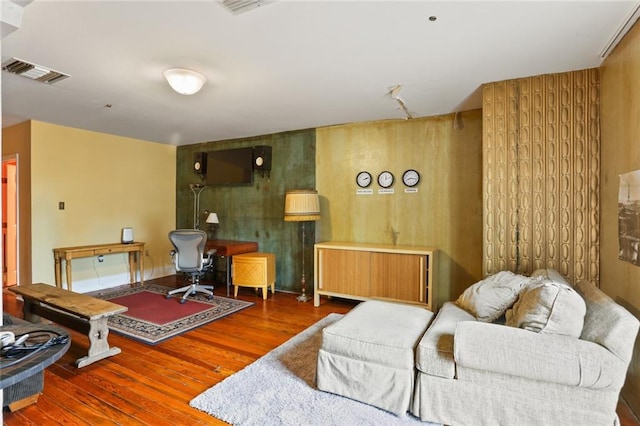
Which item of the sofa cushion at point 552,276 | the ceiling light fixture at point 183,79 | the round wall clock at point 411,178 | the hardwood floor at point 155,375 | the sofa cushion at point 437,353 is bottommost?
the hardwood floor at point 155,375

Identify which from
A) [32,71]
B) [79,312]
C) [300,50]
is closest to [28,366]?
[79,312]

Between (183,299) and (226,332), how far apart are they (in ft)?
3.87

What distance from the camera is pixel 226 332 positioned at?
3.30 m

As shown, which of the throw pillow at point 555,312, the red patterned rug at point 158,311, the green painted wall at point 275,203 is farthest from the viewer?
the green painted wall at point 275,203

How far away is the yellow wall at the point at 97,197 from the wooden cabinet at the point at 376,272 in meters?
3.39

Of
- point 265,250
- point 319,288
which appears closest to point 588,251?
point 319,288

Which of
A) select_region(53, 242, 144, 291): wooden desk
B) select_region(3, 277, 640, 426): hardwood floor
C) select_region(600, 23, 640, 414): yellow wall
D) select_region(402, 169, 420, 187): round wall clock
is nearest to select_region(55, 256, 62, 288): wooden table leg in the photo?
select_region(53, 242, 144, 291): wooden desk

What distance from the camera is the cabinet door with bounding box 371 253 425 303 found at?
3.58 metres

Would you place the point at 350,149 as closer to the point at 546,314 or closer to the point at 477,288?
the point at 477,288

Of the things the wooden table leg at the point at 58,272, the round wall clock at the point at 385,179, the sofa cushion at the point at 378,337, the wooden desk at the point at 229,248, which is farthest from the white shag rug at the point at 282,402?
the wooden table leg at the point at 58,272

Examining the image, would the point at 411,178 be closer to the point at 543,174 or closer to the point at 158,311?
the point at 543,174

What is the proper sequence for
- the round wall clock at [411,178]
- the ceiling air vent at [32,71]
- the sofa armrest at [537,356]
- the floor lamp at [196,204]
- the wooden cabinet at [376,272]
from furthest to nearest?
the floor lamp at [196,204], the round wall clock at [411,178], the wooden cabinet at [376,272], the ceiling air vent at [32,71], the sofa armrest at [537,356]

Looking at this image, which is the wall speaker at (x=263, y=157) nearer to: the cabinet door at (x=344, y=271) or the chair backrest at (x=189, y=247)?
the chair backrest at (x=189, y=247)

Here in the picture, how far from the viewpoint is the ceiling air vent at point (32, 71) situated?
8.40 feet
